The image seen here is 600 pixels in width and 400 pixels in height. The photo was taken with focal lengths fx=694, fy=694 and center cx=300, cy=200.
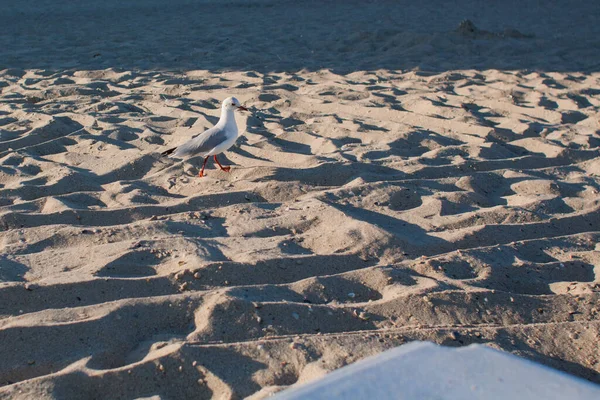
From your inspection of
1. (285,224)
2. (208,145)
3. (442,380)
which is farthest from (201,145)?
(442,380)

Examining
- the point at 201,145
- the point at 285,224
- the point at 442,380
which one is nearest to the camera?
the point at 442,380

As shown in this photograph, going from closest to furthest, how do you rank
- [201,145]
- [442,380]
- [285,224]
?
1. [442,380]
2. [285,224]
3. [201,145]

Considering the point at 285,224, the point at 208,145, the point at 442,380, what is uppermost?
the point at 442,380

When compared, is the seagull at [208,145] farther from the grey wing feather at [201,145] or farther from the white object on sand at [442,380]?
the white object on sand at [442,380]

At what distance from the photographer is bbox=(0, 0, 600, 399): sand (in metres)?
2.33

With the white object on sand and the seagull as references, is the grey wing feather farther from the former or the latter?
the white object on sand

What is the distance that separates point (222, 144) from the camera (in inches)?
162

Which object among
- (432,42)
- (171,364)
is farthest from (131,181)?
(432,42)

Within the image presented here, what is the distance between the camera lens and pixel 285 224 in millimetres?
3344

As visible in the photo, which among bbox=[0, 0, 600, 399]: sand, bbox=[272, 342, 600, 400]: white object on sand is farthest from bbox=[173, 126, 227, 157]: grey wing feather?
bbox=[272, 342, 600, 400]: white object on sand

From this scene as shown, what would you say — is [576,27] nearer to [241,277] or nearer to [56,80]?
[56,80]

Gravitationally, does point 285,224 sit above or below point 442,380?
below

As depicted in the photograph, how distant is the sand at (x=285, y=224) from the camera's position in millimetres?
2332

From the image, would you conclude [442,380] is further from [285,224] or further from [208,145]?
[208,145]
